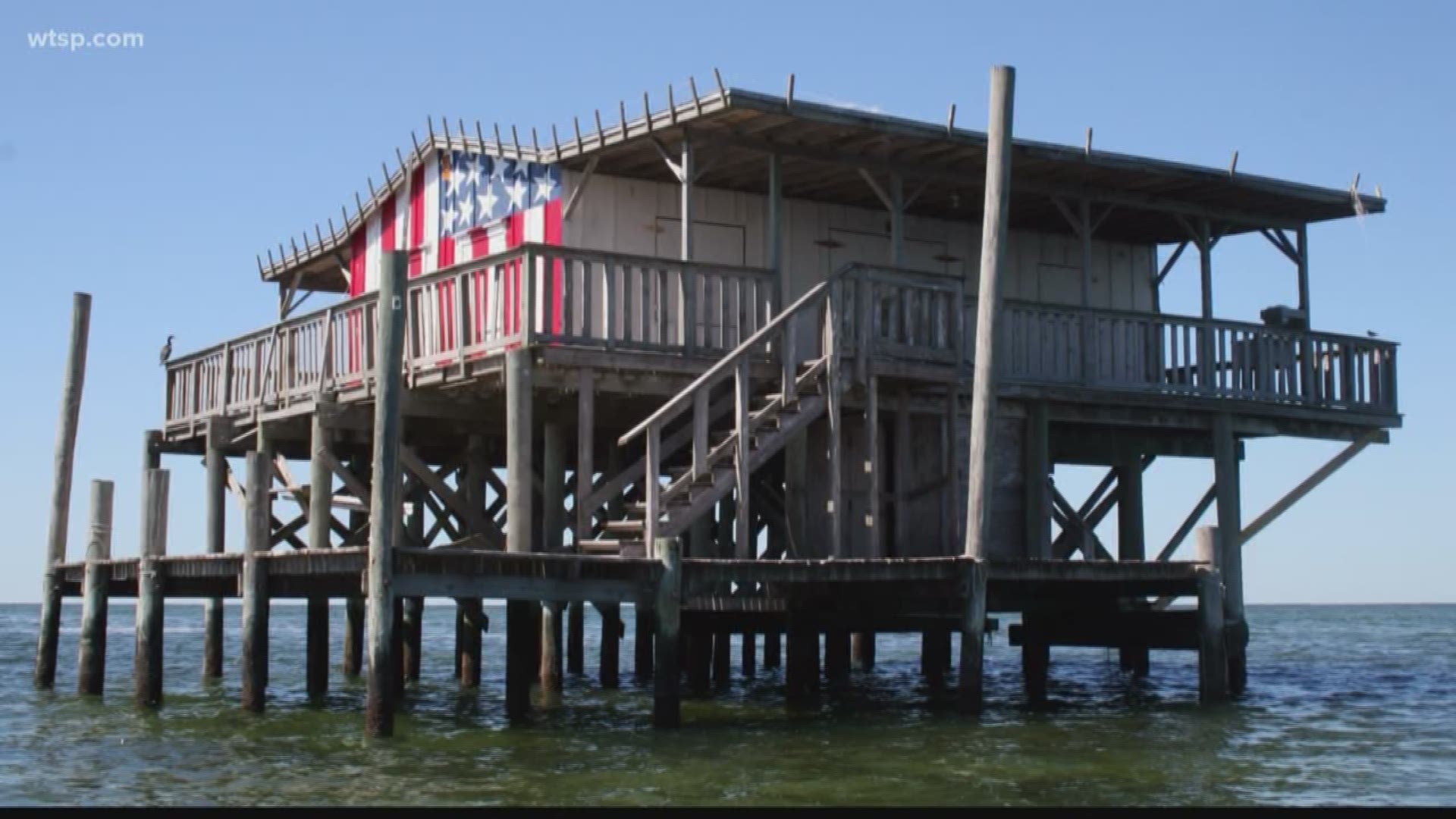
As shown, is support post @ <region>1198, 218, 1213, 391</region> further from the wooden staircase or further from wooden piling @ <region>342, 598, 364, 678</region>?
wooden piling @ <region>342, 598, 364, 678</region>

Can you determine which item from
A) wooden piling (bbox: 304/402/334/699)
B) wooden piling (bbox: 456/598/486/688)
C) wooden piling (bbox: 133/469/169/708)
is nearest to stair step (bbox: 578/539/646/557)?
wooden piling (bbox: 304/402/334/699)

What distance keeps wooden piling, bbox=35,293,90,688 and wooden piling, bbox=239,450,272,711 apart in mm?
5490

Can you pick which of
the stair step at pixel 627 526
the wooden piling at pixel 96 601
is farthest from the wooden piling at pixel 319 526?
the stair step at pixel 627 526

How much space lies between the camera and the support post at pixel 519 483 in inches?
767

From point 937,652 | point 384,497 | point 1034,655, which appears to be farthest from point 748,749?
point 937,652

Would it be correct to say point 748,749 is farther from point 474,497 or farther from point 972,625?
point 474,497

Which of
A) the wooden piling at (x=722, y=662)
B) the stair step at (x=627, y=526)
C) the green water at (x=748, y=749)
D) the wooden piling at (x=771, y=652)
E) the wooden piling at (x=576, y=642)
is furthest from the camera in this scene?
the wooden piling at (x=771, y=652)

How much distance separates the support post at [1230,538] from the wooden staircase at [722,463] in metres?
6.67

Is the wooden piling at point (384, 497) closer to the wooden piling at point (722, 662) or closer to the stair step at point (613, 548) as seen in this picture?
the stair step at point (613, 548)

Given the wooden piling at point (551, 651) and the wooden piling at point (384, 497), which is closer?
the wooden piling at point (384, 497)

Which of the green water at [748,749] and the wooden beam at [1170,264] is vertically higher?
the wooden beam at [1170,264]

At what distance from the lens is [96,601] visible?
936 inches

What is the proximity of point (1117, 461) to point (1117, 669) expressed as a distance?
8.61 metres

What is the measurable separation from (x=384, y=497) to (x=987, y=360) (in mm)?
6084
